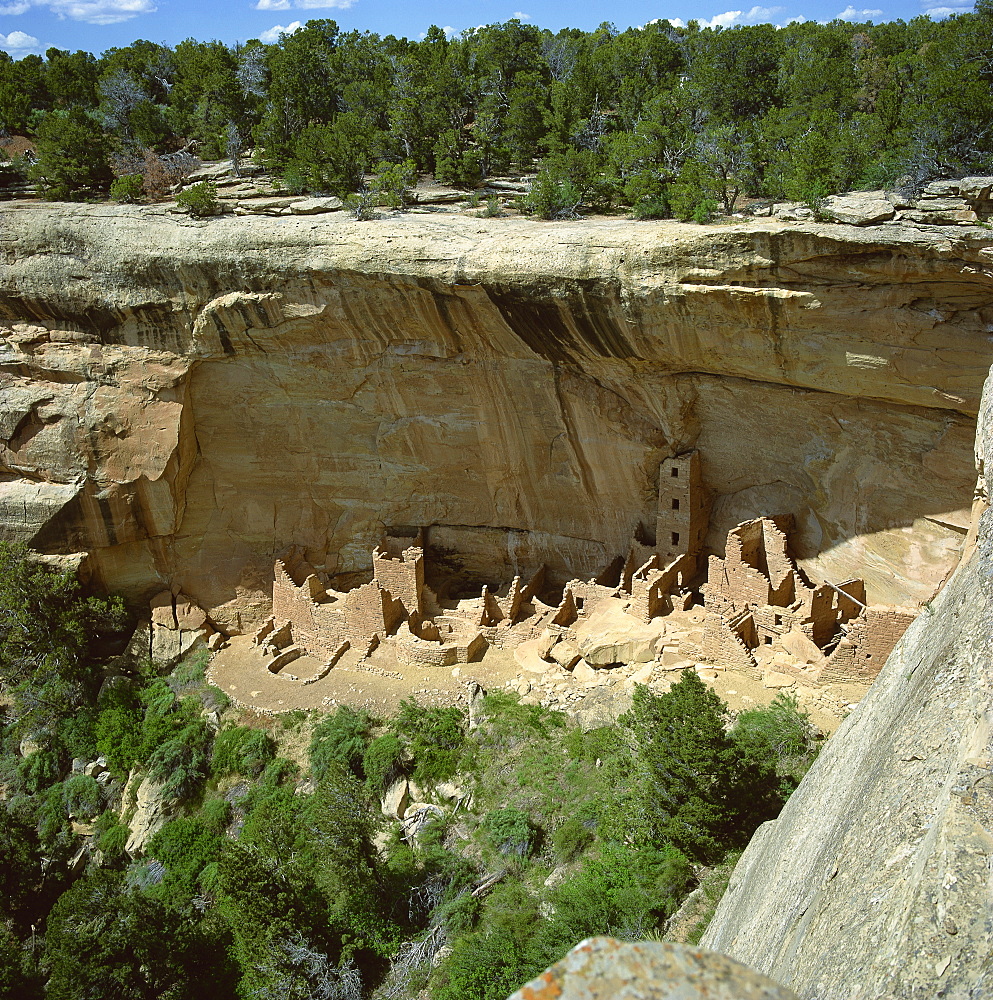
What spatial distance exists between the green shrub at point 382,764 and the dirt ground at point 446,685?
1.11 m

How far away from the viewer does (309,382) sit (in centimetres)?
1977

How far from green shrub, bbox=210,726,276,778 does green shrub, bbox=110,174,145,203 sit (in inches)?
527

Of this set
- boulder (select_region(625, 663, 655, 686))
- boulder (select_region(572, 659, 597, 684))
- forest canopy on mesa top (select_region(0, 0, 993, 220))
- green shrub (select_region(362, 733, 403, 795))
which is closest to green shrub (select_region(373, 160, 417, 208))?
forest canopy on mesa top (select_region(0, 0, 993, 220))

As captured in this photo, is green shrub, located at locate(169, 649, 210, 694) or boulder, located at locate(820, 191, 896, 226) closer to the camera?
boulder, located at locate(820, 191, 896, 226)

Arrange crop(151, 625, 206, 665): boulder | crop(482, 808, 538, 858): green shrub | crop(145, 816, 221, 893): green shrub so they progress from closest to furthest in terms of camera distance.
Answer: crop(482, 808, 538, 858): green shrub → crop(145, 816, 221, 893): green shrub → crop(151, 625, 206, 665): boulder

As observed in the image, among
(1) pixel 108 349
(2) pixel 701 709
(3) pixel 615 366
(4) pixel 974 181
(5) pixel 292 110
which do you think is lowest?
(2) pixel 701 709

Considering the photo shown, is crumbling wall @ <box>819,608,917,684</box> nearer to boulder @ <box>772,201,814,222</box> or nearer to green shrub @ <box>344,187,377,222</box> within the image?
boulder @ <box>772,201,814,222</box>

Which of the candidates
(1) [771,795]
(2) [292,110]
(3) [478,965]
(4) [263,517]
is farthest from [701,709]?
(2) [292,110]

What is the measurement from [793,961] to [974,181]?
11.5 meters

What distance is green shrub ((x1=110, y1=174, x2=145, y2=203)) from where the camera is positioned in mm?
20219

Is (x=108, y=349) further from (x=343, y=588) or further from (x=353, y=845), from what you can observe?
(x=353, y=845)

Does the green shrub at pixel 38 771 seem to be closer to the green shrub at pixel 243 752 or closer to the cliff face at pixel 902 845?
the green shrub at pixel 243 752

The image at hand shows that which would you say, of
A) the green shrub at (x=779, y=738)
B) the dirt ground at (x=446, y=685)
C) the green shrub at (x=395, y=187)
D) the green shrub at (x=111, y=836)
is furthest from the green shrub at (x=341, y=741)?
the green shrub at (x=395, y=187)

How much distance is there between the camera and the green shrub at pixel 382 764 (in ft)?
53.9
